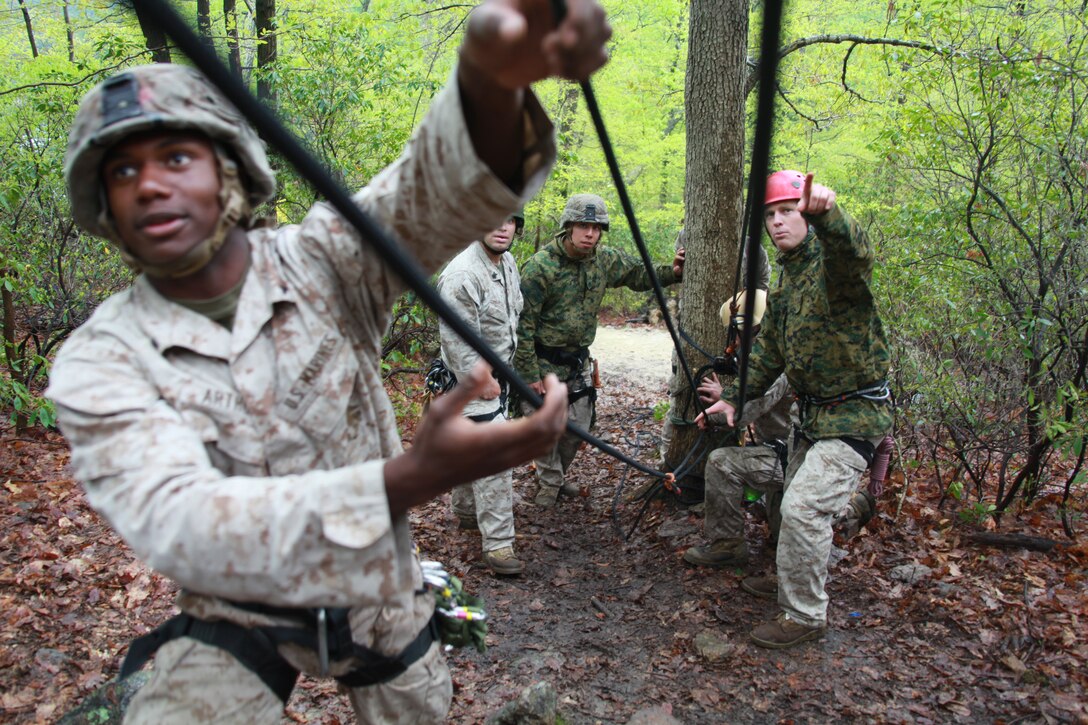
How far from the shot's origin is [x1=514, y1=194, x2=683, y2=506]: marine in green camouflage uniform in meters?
6.05

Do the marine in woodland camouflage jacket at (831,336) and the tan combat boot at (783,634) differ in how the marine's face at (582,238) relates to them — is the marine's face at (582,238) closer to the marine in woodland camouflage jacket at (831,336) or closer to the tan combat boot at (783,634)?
the marine in woodland camouflage jacket at (831,336)

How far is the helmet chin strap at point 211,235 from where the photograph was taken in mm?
1602

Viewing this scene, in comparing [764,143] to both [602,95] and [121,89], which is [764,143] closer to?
[121,89]

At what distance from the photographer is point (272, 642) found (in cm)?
178

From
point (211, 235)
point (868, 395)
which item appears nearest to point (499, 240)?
point (868, 395)

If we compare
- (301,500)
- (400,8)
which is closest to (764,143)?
(301,500)

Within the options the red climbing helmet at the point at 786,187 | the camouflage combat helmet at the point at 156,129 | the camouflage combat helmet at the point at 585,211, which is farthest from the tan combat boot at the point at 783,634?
the camouflage combat helmet at the point at 156,129

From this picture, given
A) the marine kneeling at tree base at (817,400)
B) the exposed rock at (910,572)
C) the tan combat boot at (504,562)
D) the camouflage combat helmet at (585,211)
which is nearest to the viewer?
the marine kneeling at tree base at (817,400)

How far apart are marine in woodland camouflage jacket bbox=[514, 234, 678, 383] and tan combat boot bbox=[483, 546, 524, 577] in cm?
147

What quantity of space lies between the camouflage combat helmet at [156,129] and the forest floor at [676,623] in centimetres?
292

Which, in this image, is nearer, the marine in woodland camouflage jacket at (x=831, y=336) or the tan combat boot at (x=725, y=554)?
the marine in woodland camouflage jacket at (x=831, y=336)

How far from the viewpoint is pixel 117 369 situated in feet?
4.88

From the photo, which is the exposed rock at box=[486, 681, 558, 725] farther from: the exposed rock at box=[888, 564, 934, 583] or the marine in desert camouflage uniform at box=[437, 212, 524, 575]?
the exposed rock at box=[888, 564, 934, 583]

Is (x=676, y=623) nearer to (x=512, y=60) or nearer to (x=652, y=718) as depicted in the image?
(x=652, y=718)
